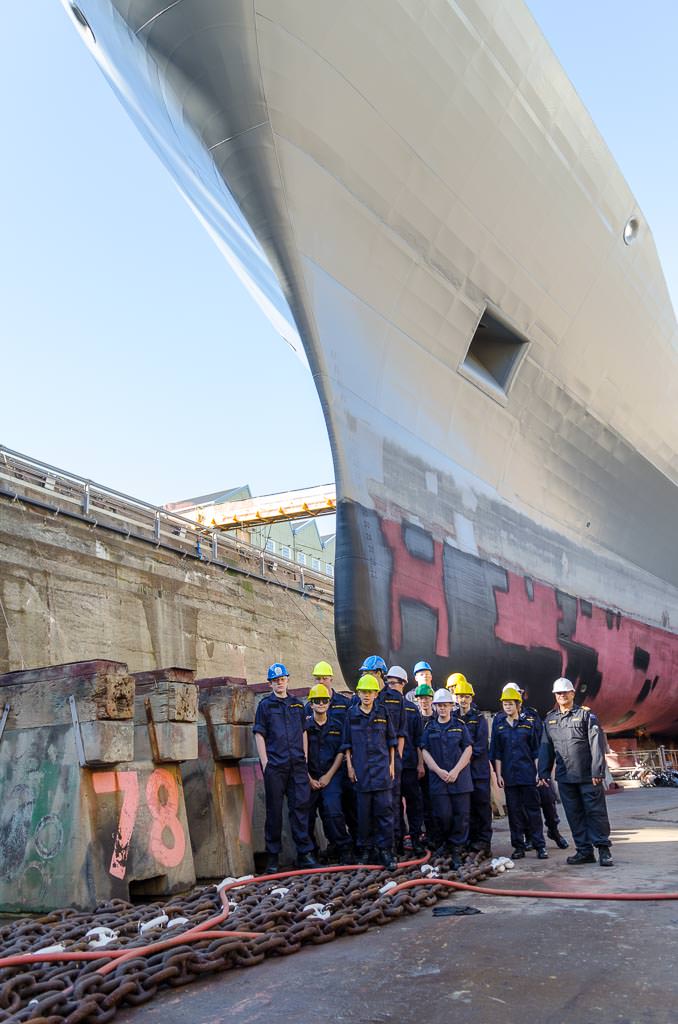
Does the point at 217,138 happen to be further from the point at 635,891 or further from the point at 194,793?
the point at 635,891

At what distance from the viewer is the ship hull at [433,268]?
25.8 feet

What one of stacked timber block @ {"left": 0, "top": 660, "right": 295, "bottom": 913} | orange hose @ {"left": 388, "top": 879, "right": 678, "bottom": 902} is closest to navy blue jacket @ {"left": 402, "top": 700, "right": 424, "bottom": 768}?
stacked timber block @ {"left": 0, "top": 660, "right": 295, "bottom": 913}

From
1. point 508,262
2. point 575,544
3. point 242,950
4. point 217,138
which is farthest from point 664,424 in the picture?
point 242,950

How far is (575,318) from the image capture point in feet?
36.9

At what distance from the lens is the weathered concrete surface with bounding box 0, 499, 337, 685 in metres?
10.4

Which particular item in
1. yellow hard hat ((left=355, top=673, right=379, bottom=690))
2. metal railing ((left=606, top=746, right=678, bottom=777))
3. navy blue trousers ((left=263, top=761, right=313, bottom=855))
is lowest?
metal railing ((left=606, top=746, right=678, bottom=777))

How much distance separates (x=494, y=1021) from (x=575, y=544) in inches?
406

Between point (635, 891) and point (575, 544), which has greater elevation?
point (575, 544)

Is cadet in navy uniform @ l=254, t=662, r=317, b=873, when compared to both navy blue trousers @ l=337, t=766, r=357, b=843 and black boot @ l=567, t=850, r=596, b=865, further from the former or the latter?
black boot @ l=567, t=850, r=596, b=865

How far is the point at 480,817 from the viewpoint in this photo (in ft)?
21.2

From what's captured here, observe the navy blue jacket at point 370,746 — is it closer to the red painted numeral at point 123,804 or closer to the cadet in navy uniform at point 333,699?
the cadet in navy uniform at point 333,699

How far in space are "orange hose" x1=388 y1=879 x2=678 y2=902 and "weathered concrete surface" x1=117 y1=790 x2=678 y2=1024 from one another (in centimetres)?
7

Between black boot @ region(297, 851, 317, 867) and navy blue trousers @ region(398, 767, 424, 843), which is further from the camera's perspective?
navy blue trousers @ region(398, 767, 424, 843)

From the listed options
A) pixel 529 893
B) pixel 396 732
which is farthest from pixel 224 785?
pixel 529 893
